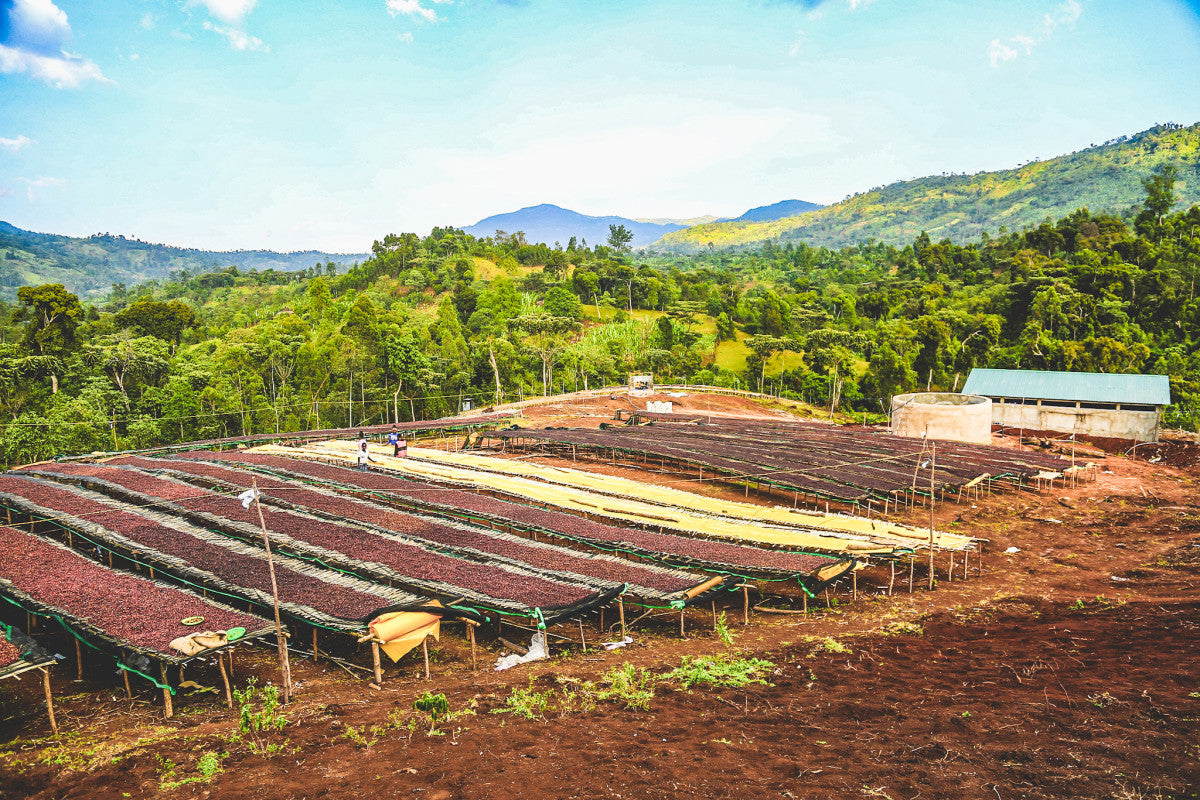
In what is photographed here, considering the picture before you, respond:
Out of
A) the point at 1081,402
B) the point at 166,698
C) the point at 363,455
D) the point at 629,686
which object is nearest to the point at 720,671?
the point at 629,686

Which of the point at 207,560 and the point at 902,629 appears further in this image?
the point at 207,560

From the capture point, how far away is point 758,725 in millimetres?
8906

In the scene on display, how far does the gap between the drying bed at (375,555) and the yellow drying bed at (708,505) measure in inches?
297

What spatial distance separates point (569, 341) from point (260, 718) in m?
63.7

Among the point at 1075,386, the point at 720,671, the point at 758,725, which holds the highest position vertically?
the point at 1075,386

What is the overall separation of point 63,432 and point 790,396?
52.8 metres

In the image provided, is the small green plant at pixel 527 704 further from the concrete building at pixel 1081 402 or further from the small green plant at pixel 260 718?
the concrete building at pixel 1081 402

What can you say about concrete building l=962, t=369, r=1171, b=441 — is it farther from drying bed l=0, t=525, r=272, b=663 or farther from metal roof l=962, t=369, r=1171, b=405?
drying bed l=0, t=525, r=272, b=663

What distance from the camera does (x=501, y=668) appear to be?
37.2 ft

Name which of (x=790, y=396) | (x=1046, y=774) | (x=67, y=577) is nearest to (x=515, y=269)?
(x=790, y=396)

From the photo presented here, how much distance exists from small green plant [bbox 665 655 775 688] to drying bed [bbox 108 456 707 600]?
129 cm

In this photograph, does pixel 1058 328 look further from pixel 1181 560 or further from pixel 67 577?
pixel 67 577

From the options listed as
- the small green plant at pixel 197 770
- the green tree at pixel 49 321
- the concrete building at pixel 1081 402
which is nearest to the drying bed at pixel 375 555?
the small green plant at pixel 197 770

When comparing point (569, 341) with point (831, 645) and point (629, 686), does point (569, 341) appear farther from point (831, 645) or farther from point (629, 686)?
point (629, 686)
